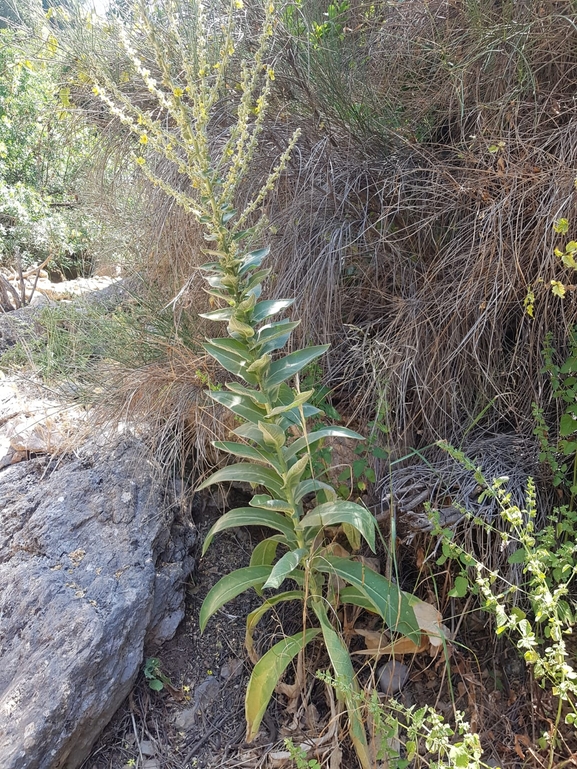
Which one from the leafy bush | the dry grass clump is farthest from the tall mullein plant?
the leafy bush

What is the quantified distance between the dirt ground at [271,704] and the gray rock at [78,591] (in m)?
0.09

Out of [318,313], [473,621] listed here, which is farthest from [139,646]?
[318,313]

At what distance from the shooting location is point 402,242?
6.52 feet

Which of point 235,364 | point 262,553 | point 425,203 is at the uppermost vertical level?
point 425,203

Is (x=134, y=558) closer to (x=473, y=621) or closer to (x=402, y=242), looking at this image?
(x=473, y=621)

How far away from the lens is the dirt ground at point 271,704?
1.43 m

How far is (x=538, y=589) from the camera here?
3.64 ft

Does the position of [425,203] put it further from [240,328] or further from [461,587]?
[461,587]

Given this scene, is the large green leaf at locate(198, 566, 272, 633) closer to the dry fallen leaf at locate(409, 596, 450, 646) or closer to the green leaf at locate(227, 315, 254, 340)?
the dry fallen leaf at locate(409, 596, 450, 646)

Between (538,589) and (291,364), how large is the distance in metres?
0.76

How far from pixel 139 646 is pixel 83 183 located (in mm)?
2281

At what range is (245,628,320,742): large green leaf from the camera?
4.77 feet

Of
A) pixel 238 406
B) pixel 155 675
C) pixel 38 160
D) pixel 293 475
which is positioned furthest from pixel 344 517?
pixel 38 160

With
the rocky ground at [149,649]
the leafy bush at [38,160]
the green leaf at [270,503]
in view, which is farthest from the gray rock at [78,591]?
the leafy bush at [38,160]
